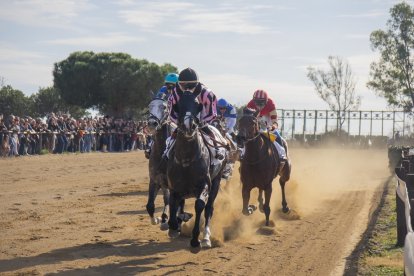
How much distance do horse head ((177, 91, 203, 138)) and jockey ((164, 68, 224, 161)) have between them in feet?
1.33

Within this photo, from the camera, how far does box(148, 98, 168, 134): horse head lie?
13086 mm

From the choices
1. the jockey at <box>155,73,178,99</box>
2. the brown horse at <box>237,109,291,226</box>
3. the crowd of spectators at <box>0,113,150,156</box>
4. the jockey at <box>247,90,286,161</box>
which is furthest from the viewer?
the crowd of spectators at <box>0,113,150,156</box>

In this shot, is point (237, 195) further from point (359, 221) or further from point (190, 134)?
point (190, 134)


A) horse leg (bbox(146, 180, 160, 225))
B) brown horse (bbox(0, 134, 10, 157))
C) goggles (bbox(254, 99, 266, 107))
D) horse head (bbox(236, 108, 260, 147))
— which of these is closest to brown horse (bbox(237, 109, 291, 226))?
horse head (bbox(236, 108, 260, 147))

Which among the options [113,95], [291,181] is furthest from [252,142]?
[113,95]

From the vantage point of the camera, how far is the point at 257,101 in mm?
16641

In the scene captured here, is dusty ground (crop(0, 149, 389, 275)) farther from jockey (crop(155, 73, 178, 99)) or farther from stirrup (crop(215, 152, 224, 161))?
jockey (crop(155, 73, 178, 99))

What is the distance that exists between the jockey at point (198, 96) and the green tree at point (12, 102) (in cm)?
6124

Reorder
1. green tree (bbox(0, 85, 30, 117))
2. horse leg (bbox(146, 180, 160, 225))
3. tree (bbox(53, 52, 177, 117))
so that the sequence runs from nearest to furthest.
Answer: horse leg (bbox(146, 180, 160, 225)), tree (bbox(53, 52, 177, 117)), green tree (bbox(0, 85, 30, 117))

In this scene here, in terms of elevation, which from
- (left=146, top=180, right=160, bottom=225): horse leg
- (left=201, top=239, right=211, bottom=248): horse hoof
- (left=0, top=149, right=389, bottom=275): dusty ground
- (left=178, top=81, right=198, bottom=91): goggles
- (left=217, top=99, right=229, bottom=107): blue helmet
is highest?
(left=178, top=81, right=198, bottom=91): goggles

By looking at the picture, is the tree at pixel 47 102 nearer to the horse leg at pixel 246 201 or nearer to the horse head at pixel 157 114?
the horse leg at pixel 246 201

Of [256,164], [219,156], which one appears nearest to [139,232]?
[219,156]

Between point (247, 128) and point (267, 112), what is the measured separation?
78.4 inches

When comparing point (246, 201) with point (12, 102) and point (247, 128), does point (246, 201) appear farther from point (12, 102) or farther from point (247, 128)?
point (12, 102)
